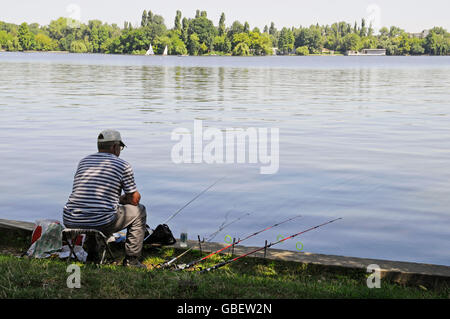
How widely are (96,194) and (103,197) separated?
3.2 inches

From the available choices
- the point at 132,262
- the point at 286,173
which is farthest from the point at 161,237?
the point at 286,173

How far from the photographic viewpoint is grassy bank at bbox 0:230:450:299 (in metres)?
5.57

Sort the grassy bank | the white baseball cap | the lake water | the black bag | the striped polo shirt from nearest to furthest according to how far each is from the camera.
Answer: the grassy bank < the striped polo shirt < the white baseball cap < the black bag < the lake water

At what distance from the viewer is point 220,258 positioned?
7340 mm

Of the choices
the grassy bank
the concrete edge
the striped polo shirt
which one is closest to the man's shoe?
the grassy bank

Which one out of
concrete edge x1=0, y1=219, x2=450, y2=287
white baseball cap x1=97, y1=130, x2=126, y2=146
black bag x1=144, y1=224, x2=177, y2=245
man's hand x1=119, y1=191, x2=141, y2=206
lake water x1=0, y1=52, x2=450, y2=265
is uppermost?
white baseball cap x1=97, y1=130, x2=126, y2=146

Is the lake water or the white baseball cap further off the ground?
the white baseball cap

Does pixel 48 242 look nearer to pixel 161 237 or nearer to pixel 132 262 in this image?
pixel 132 262

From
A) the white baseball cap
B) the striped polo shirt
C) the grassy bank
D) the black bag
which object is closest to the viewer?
the grassy bank

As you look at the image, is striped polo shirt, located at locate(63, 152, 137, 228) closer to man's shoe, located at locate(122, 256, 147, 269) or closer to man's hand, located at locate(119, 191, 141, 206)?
man's hand, located at locate(119, 191, 141, 206)

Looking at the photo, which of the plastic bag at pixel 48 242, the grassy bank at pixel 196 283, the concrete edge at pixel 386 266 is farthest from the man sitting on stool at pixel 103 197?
the concrete edge at pixel 386 266

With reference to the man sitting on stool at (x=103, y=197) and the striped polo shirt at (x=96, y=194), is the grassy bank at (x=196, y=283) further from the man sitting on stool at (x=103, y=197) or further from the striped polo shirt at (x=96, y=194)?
the striped polo shirt at (x=96, y=194)

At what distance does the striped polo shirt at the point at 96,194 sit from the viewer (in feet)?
22.9
